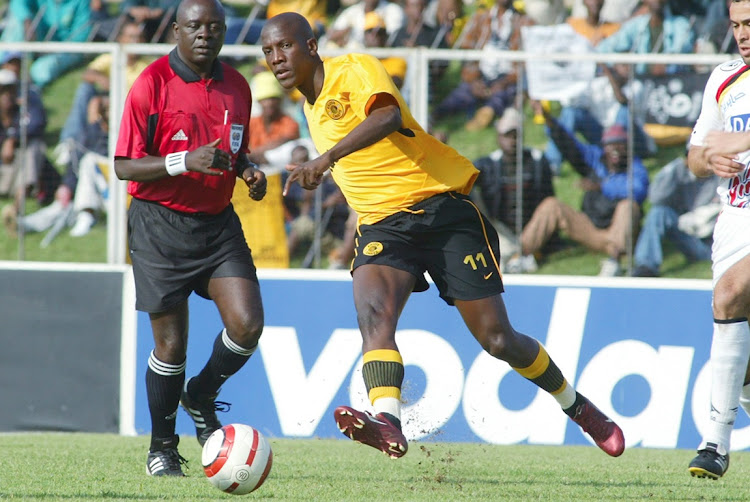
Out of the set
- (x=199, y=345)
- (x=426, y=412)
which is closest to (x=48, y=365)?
(x=199, y=345)

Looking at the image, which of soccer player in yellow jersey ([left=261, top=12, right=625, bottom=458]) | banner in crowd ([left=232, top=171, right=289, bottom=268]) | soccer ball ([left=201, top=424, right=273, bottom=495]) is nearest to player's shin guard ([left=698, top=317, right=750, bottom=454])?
soccer player in yellow jersey ([left=261, top=12, right=625, bottom=458])

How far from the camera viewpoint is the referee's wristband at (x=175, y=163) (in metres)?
5.69

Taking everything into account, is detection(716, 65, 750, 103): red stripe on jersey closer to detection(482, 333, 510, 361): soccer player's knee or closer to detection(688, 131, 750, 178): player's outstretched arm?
detection(688, 131, 750, 178): player's outstretched arm

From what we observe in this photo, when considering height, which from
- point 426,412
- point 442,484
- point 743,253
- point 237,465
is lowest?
point 426,412

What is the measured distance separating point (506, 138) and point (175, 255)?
4.21 metres

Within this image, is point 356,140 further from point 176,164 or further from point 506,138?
point 506,138

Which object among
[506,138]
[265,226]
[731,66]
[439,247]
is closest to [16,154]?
[265,226]

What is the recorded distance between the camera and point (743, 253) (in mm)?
5789

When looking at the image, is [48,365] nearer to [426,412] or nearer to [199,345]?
[199,345]

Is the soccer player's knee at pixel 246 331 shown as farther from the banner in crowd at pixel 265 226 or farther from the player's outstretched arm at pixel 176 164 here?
the banner in crowd at pixel 265 226

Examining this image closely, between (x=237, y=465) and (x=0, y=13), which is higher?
(x=0, y=13)

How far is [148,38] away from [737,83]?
7.14 m

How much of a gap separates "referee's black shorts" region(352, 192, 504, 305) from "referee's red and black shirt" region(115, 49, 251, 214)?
0.94m

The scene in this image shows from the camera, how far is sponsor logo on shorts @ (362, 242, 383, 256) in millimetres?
5707
